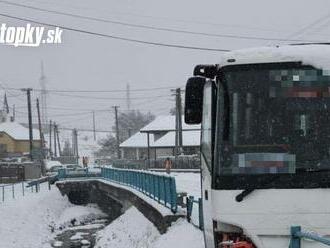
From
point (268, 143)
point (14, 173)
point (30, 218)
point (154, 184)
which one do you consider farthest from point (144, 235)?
point (14, 173)

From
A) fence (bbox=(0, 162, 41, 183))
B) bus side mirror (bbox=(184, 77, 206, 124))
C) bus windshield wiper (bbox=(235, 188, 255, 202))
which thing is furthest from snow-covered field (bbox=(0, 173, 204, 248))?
fence (bbox=(0, 162, 41, 183))

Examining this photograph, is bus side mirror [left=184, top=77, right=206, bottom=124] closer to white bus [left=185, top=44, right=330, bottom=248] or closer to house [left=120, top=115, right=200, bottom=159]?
white bus [left=185, top=44, right=330, bottom=248]

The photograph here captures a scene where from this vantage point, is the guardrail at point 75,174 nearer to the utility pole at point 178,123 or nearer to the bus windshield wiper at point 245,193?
the utility pole at point 178,123

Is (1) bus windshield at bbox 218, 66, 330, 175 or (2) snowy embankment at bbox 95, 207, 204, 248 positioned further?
(2) snowy embankment at bbox 95, 207, 204, 248

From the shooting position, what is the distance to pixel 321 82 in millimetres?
5074

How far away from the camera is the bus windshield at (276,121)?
4.93 meters

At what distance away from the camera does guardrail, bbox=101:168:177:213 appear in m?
16.3

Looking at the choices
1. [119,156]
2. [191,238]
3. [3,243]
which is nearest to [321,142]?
[191,238]

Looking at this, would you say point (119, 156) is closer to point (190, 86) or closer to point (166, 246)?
point (166, 246)

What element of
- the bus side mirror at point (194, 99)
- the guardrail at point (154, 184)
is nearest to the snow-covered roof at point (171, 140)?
the guardrail at point (154, 184)

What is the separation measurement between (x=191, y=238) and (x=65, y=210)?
27167 millimetres

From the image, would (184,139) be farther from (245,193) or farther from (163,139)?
(245,193)

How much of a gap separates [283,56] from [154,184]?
14951mm

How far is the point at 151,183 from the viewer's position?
20.7 metres
